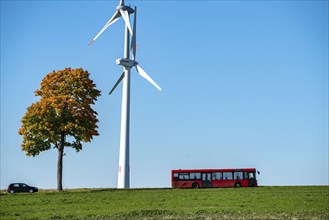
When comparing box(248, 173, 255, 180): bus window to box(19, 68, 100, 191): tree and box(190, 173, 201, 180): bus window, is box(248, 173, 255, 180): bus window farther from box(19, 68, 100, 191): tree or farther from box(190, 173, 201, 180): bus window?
box(19, 68, 100, 191): tree

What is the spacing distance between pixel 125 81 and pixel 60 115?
11330 mm

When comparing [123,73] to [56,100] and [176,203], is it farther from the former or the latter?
[176,203]

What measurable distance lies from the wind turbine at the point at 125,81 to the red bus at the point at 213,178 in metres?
10.2

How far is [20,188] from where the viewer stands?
70750 mm

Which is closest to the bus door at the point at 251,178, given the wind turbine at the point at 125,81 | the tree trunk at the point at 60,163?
the wind turbine at the point at 125,81

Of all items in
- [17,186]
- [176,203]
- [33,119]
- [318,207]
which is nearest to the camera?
[318,207]

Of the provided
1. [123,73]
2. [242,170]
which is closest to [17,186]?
[123,73]

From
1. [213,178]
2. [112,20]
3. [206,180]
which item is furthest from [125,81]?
[213,178]

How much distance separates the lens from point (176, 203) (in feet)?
129

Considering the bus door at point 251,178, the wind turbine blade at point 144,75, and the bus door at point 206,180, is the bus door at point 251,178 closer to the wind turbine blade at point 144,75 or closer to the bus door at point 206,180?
the bus door at point 206,180

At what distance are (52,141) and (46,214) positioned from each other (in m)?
31.1

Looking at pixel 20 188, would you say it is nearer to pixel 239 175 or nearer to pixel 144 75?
pixel 144 75

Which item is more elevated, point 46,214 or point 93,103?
point 93,103

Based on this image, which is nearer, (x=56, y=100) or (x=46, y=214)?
(x=46, y=214)
